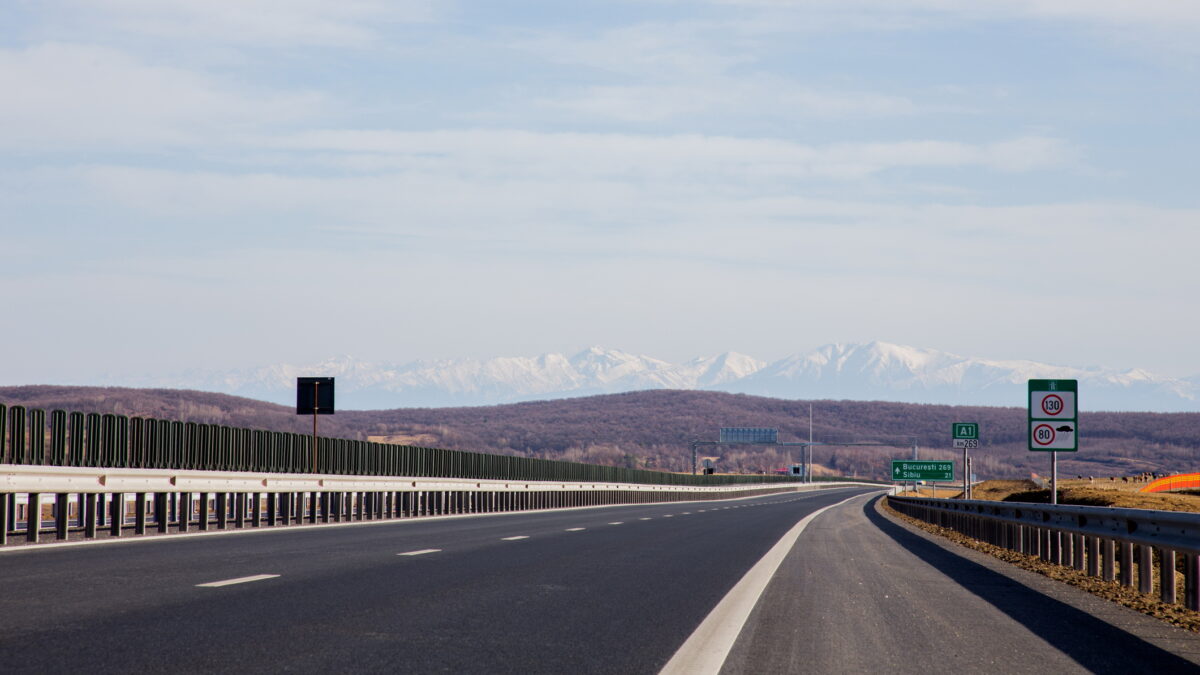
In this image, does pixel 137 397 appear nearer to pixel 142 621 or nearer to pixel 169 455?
pixel 169 455

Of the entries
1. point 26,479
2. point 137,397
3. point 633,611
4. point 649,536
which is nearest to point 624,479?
point 649,536

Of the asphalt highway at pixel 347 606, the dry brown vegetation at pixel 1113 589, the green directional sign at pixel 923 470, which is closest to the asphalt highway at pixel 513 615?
the asphalt highway at pixel 347 606

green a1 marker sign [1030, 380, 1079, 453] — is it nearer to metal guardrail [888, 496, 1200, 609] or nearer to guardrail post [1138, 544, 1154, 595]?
metal guardrail [888, 496, 1200, 609]

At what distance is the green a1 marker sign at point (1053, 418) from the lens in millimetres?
24836

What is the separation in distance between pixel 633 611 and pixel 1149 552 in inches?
246

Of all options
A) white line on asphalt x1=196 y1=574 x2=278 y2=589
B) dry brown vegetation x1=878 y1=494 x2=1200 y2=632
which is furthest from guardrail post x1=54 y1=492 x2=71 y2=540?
dry brown vegetation x1=878 y1=494 x2=1200 y2=632

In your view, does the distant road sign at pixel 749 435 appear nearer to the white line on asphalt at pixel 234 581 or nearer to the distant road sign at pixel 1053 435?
the distant road sign at pixel 1053 435

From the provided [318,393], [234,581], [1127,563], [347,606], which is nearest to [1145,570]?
[1127,563]

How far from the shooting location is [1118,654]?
861 centimetres

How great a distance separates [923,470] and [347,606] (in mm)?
68519

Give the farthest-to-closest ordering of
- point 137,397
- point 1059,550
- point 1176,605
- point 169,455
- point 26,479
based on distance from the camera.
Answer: point 137,397, point 169,455, point 1059,550, point 26,479, point 1176,605

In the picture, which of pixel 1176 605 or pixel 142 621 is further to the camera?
pixel 1176 605

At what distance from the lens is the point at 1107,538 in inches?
564

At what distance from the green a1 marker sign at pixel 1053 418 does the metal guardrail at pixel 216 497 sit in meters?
13.0
